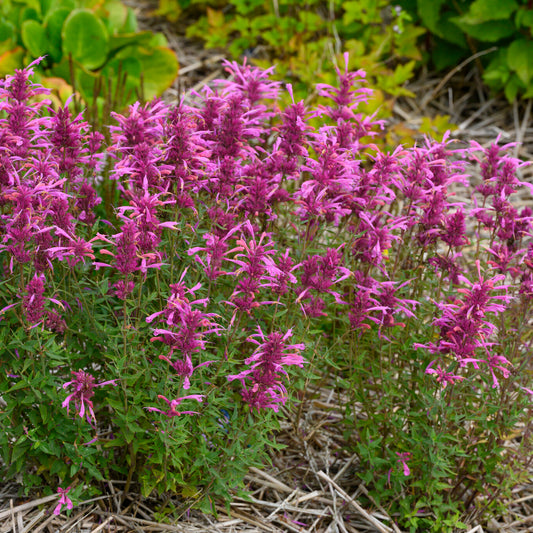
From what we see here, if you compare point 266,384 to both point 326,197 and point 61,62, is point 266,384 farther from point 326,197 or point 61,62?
point 61,62

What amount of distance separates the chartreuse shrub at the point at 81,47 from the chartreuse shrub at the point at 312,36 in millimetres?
826

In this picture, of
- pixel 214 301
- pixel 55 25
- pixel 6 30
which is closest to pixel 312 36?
pixel 55 25

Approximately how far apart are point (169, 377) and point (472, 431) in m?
1.34

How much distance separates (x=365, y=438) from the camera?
285 centimetres

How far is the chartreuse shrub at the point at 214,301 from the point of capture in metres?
2.15

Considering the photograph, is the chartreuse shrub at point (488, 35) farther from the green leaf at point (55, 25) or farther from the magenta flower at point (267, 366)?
the magenta flower at point (267, 366)

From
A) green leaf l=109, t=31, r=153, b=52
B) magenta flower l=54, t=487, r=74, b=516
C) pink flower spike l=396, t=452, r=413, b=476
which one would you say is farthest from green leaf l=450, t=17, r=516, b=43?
magenta flower l=54, t=487, r=74, b=516

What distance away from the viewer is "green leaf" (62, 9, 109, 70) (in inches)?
198

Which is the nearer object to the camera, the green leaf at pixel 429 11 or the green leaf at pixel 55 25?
the green leaf at pixel 55 25

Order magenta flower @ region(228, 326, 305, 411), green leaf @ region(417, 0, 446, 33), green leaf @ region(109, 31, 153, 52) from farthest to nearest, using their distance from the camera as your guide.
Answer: green leaf @ region(417, 0, 446, 33), green leaf @ region(109, 31, 153, 52), magenta flower @ region(228, 326, 305, 411)

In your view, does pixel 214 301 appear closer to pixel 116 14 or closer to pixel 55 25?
pixel 55 25

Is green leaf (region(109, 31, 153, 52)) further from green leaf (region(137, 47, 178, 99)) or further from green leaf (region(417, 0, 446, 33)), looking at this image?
green leaf (region(417, 0, 446, 33))

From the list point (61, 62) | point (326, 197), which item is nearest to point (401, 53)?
point (61, 62)

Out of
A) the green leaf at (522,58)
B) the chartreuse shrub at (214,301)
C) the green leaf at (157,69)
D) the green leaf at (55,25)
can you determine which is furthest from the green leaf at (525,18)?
the green leaf at (55,25)
